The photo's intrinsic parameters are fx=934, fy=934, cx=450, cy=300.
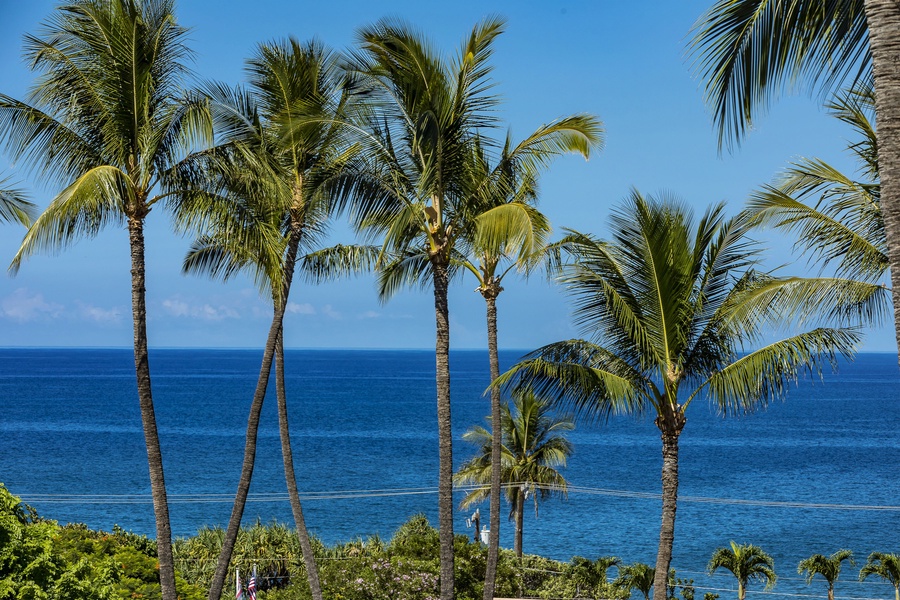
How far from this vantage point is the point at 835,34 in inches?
253

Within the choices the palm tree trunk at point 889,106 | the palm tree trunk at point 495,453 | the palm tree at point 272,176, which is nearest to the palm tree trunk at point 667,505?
the palm tree trunk at point 495,453

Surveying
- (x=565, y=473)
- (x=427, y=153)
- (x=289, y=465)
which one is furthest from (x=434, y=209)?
(x=565, y=473)

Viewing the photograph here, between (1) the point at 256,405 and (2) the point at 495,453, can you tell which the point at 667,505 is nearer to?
(2) the point at 495,453

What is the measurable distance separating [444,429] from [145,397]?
14.9 feet

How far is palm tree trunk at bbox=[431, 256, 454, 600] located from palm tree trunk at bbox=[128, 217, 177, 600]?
4.03 m

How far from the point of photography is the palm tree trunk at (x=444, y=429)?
14.5 m

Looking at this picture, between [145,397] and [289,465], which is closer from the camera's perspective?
[145,397]

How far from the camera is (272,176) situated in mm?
14094

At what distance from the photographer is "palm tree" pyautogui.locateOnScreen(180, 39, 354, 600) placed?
1395 centimetres

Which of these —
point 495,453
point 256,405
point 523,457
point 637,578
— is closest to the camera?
point 256,405

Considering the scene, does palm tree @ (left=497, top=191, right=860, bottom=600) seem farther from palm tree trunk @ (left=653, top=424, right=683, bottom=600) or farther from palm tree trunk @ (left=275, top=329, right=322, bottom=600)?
palm tree trunk @ (left=275, top=329, right=322, bottom=600)

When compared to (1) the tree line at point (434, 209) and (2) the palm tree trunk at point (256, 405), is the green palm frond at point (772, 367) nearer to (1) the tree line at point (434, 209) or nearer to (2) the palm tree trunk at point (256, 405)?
(1) the tree line at point (434, 209)

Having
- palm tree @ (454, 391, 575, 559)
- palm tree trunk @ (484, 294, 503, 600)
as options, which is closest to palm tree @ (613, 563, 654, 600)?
palm tree @ (454, 391, 575, 559)

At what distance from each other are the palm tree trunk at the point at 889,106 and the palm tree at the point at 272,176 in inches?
383
